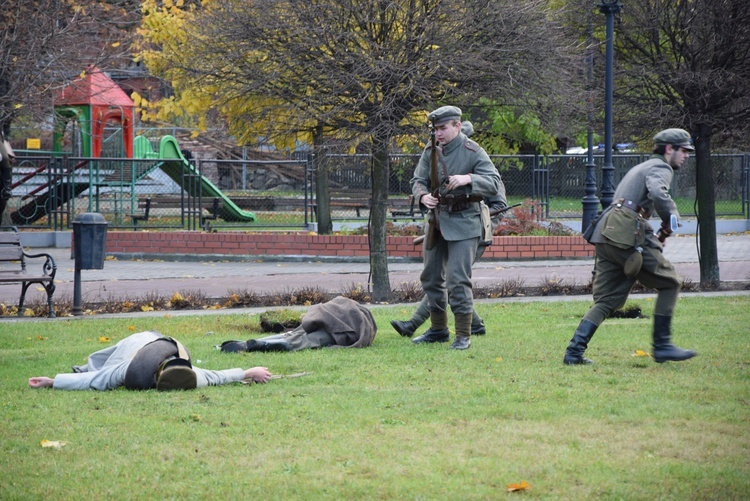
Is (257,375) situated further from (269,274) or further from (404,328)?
(269,274)

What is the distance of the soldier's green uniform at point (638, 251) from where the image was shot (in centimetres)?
760

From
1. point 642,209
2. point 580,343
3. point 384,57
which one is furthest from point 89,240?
point 642,209

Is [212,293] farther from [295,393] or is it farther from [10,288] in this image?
[295,393]

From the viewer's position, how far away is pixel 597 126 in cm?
1596

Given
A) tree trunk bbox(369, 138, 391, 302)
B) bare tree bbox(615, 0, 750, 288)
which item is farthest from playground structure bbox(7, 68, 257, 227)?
bare tree bbox(615, 0, 750, 288)

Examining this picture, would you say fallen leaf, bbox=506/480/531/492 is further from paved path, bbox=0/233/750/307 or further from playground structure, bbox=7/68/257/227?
playground structure, bbox=7/68/257/227

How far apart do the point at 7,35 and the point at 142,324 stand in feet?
25.6

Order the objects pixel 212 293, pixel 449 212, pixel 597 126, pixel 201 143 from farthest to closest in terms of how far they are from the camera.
→ 1. pixel 201 143
2. pixel 597 126
3. pixel 212 293
4. pixel 449 212

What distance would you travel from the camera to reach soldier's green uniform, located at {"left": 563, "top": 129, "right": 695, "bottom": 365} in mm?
7598

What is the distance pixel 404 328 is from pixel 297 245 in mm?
10083

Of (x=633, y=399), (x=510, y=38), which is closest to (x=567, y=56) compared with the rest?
(x=510, y=38)

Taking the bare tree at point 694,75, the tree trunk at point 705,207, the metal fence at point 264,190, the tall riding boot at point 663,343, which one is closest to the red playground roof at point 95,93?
the metal fence at point 264,190

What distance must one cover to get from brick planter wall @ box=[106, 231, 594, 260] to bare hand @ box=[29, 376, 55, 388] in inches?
486

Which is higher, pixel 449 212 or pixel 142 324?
pixel 449 212
